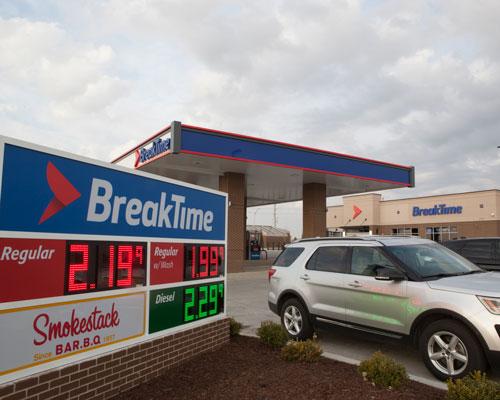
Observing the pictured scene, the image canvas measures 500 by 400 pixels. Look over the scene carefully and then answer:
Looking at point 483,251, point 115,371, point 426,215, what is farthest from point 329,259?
point 426,215

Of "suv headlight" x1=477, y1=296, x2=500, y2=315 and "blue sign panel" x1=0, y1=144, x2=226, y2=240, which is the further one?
"suv headlight" x1=477, y1=296, x2=500, y2=315

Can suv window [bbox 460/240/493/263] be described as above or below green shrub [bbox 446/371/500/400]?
above

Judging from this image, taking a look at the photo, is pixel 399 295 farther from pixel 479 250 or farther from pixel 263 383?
pixel 479 250

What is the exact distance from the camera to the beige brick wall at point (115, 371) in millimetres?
3777

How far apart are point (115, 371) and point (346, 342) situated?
13.6 ft

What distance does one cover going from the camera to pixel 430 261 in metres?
6.46

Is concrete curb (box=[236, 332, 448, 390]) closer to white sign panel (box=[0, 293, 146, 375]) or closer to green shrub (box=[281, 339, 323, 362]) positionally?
green shrub (box=[281, 339, 323, 362])

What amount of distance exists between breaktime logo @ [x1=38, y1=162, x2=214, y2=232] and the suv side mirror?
98.5 inches

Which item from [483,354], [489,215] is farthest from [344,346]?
[489,215]

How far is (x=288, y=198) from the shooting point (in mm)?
31641

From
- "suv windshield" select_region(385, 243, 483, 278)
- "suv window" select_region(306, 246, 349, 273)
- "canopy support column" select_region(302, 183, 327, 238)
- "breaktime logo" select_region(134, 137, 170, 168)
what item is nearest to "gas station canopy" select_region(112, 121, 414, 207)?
"breaktime logo" select_region(134, 137, 170, 168)

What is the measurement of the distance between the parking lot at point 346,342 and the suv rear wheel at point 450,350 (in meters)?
0.20

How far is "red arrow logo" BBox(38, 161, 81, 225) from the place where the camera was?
Result: 3.96 metres

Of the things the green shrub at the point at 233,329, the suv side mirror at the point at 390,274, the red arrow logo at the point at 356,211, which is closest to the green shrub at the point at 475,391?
the suv side mirror at the point at 390,274
